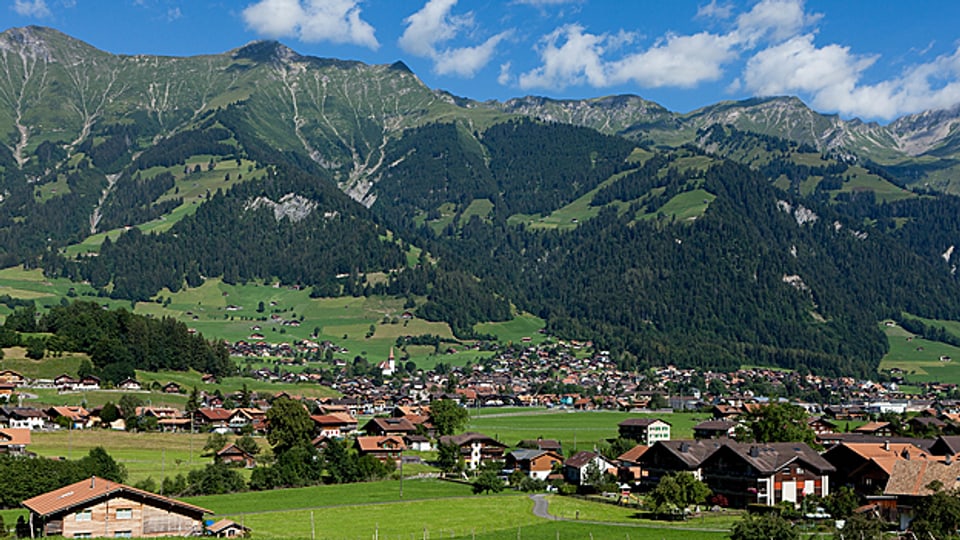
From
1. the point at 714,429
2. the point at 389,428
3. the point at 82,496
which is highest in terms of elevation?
the point at 82,496

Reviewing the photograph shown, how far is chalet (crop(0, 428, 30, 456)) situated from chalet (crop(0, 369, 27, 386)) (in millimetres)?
40426

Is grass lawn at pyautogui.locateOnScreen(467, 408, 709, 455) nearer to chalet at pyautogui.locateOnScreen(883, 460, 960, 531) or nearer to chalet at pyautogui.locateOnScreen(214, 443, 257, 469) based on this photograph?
chalet at pyautogui.locateOnScreen(214, 443, 257, 469)

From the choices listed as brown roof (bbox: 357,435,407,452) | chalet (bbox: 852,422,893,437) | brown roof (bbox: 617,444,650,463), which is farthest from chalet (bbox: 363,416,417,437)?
chalet (bbox: 852,422,893,437)

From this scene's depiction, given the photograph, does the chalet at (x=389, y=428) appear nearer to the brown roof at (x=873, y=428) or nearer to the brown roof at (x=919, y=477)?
the brown roof at (x=873, y=428)

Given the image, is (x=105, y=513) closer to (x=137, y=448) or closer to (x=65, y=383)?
(x=137, y=448)

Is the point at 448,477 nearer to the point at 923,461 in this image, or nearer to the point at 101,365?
the point at 923,461

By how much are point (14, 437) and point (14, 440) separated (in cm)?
90

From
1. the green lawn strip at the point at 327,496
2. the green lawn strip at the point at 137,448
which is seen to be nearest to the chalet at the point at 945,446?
the green lawn strip at the point at 327,496

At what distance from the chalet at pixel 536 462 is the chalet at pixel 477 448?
26.8ft

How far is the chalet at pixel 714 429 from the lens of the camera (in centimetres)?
11438

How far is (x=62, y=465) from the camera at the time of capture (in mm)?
71938

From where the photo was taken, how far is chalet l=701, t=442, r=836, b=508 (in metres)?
72.3

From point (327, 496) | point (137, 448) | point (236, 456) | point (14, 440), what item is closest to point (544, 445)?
point (236, 456)

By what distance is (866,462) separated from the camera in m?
71.1
